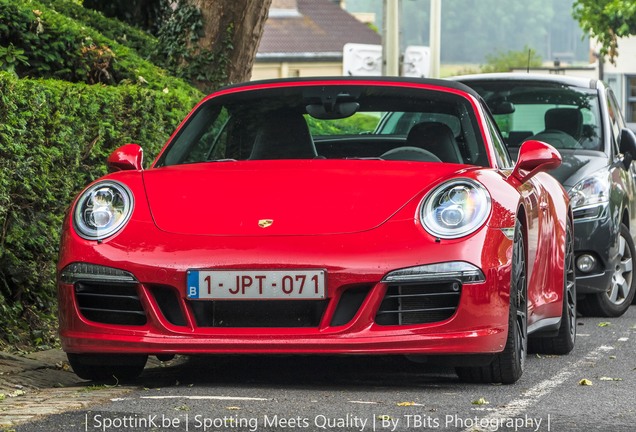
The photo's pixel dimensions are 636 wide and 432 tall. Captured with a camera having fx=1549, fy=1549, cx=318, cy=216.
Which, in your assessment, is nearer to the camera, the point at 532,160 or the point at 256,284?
the point at 256,284

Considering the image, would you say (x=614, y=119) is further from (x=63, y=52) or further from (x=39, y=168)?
(x=39, y=168)

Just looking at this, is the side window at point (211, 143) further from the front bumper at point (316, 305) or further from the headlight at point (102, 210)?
the front bumper at point (316, 305)

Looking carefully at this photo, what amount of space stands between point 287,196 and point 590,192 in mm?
4747

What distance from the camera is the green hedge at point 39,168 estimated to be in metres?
7.77

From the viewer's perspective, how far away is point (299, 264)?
6023 mm

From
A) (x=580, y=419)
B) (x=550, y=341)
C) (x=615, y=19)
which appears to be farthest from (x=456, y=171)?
(x=615, y=19)

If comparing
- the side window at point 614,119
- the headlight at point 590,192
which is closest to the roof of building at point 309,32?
the side window at point 614,119

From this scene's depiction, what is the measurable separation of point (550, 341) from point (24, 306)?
9.19 ft

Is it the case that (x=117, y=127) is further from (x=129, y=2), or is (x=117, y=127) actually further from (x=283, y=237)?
(x=129, y=2)

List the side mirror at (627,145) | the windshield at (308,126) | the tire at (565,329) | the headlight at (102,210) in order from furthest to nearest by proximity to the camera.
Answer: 1. the side mirror at (627,145)
2. the tire at (565,329)
3. the windshield at (308,126)
4. the headlight at (102,210)

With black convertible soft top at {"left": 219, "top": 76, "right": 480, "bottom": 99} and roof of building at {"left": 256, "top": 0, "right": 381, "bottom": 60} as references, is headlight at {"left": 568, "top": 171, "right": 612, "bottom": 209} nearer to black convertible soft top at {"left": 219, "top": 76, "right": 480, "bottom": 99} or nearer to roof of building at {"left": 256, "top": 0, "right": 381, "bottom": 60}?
black convertible soft top at {"left": 219, "top": 76, "right": 480, "bottom": 99}

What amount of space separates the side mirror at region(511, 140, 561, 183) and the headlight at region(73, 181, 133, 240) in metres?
1.80

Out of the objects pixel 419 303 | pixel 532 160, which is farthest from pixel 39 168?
pixel 419 303

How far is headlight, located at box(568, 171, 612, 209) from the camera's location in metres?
10.6
